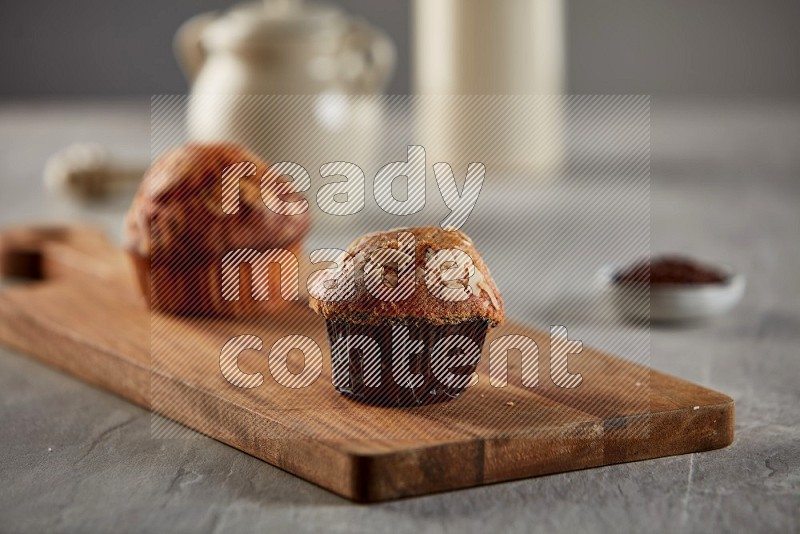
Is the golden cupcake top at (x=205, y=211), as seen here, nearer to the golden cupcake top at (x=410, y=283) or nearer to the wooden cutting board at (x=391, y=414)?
the wooden cutting board at (x=391, y=414)

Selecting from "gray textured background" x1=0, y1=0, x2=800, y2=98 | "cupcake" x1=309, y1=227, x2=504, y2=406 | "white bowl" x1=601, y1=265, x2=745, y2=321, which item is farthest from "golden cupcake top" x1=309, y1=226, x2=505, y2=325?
"gray textured background" x1=0, y1=0, x2=800, y2=98

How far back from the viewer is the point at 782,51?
517 centimetres

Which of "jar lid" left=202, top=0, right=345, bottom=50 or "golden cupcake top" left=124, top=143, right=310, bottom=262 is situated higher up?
"jar lid" left=202, top=0, right=345, bottom=50

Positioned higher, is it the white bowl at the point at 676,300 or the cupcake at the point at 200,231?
the cupcake at the point at 200,231

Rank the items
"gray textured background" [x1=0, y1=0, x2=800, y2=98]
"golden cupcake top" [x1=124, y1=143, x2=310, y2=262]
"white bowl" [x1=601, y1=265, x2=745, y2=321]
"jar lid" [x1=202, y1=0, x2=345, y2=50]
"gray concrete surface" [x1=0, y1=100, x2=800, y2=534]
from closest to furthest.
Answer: "gray concrete surface" [x1=0, y1=100, x2=800, y2=534], "golden cupcake top" [x1=124, y1=143, x2=310, y2=262], "white bowl" [x1=601, y1=265, x2=745, y2=321], "jar lid" [x1=202, y1=0, x2=345, y2=50], "gray textured background" [x1=0, y1=0, x2=800, y2=98]

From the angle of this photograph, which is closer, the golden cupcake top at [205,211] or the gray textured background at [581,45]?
the golden cupcake top at [205,211]

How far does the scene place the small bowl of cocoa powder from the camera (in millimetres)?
1861

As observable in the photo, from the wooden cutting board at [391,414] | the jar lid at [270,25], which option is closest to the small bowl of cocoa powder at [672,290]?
the wooden cutting board at [391,414]

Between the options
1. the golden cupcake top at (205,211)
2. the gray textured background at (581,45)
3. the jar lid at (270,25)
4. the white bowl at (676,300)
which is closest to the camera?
the golden cupcake top at (205,211)

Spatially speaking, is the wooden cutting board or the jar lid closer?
the wooden cutting board

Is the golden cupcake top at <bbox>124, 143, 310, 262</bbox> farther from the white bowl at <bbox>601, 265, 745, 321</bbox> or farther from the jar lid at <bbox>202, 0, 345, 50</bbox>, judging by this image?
the jar lid at <bbox>202, 0, 345, 50</bbox>

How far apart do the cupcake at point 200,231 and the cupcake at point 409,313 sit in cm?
43

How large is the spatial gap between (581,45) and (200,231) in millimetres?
3857

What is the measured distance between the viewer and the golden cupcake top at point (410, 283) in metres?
1.27
